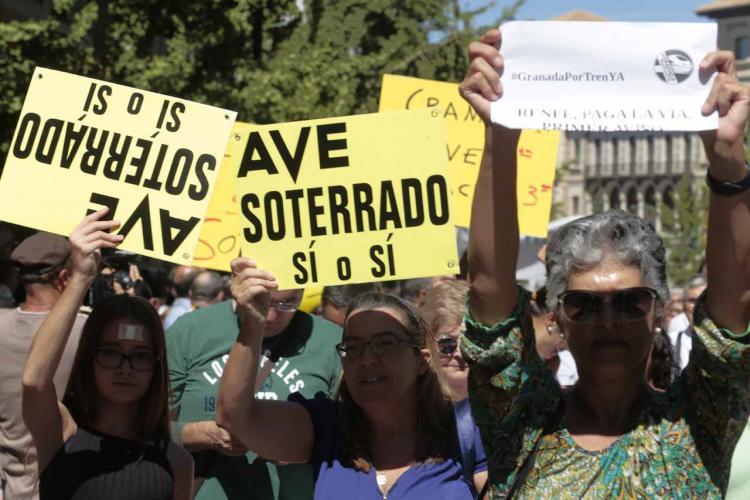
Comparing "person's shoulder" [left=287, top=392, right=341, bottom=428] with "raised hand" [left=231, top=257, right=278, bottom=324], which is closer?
"raised hand" [left=231, top=257, right=278, bottom=324]

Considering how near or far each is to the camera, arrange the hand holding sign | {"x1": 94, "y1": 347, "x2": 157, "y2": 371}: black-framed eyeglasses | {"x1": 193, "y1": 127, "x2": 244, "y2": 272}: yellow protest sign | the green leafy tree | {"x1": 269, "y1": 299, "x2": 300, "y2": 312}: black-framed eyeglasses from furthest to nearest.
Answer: the green leafy tree
{"x1": 193, "y1": 127, "x2": 244, "y2": 272}: yellow protest sign
{"x1": 269, "y1": 299, "x2": 300, "y2": 312}: black-framed eyeglasses
{"x1": 94, "y1": 347, "x2": 157, "y2": 371}: black-framed eyeglasses
the hand holding sign

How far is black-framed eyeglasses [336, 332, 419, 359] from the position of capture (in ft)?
13.8

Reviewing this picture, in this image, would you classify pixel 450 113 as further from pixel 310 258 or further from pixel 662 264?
pixel 662 264

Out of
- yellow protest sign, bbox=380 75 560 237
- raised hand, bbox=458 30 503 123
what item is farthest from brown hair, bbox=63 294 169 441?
yellow protest sign, bbox=380 75 560 237

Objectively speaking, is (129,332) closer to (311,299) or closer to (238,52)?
(311,299)

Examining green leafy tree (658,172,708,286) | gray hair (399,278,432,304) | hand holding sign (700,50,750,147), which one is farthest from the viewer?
green leafy tree (658,172,708,286)

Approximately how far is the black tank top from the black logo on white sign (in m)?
2.09

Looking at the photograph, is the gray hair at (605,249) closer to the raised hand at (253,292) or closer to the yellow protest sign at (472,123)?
the raised hand at (253,292)

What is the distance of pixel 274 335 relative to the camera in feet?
18.8

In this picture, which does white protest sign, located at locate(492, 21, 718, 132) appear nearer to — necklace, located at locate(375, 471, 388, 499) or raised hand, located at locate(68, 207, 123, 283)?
necklace, located at locate(375, 471, 388, 499)

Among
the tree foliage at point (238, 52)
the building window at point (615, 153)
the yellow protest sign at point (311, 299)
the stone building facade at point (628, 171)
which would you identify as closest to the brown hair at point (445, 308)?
the yellow protest sign at point (311, 299)

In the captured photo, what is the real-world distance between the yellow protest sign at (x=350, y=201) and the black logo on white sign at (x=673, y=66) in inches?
45.2

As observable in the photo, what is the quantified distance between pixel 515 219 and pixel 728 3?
9790cm

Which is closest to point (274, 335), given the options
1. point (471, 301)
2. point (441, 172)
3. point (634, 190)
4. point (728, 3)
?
point (441, 172)
